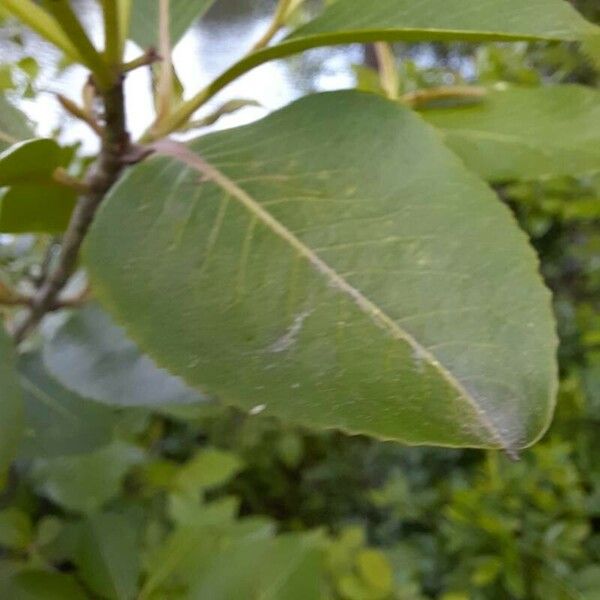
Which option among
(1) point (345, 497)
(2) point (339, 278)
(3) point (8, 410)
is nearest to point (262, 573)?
(3) point (8, 410)

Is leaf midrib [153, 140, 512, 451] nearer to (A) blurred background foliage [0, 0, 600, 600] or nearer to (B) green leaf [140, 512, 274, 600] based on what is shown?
(A) blurred background foliage [0, 0, 600, 600]

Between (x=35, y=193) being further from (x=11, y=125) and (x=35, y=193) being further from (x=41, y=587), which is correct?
(x=41, y=587)

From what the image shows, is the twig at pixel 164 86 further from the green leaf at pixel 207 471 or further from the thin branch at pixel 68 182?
the green leaf at pixel 207 471

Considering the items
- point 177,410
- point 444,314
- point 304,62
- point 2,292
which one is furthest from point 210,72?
point 444,314

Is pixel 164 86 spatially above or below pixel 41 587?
above

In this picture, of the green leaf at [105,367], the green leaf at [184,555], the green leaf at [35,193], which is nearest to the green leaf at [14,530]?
the green leaf at [184,555]

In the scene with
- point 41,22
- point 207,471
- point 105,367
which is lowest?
point 207,471
